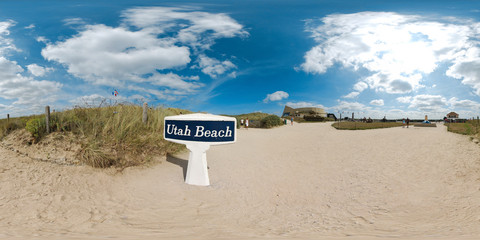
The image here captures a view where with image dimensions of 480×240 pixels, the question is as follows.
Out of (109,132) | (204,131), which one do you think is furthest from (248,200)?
(109,132)

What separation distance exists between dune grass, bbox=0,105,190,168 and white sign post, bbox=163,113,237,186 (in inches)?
80.7

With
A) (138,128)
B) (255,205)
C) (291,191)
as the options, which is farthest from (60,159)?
(291,191)

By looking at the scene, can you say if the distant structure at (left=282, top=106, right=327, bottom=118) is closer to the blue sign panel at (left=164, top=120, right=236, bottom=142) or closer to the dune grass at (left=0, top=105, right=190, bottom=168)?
the dune grass at (left=0, top=105, right=190, bottom=168)

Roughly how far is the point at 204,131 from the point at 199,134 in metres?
0.15

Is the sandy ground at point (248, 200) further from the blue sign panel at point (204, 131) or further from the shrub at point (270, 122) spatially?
the shrub at point (270, 122)

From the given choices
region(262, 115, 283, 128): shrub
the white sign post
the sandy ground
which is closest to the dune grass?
the sandy ground

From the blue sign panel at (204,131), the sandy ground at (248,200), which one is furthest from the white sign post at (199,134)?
the sandy ground at (248,200)

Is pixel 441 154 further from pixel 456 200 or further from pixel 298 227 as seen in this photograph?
pixel 298 227

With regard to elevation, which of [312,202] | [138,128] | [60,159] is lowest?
[312,202]

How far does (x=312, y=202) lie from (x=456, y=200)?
11.5ft

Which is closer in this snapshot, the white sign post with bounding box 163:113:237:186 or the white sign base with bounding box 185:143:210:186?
the white sign post with bounding box 163:113:237:186

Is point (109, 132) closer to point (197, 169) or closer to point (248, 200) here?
point (197, 169)

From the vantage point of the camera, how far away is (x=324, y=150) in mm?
12773

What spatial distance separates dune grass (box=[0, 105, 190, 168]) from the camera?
303 inches
